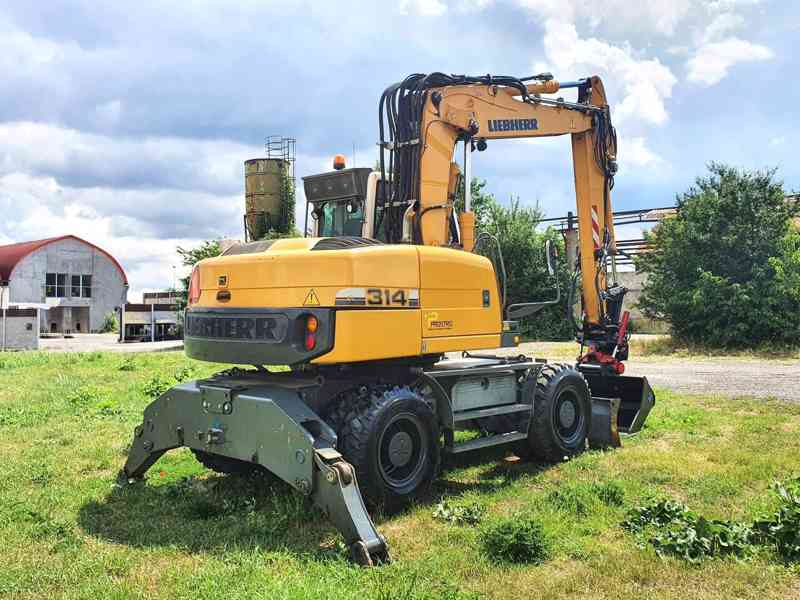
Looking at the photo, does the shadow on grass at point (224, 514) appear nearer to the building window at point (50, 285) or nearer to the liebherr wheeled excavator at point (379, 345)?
the liebherr wheeled excavator at point (379, 345)

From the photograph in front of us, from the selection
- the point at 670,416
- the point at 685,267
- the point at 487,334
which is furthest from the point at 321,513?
the point at 685,267

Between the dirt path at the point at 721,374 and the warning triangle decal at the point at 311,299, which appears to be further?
the dirt path at the point at 721,374

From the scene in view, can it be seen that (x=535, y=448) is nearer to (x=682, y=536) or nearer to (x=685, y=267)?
(x=682, y=536)

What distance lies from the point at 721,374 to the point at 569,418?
32.8ft

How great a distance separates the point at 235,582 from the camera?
4.86 metres

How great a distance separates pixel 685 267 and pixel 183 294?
24.5m

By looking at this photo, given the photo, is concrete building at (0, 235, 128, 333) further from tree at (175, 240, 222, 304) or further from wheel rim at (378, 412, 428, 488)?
wheel rim at (378, 412, 428, 488)

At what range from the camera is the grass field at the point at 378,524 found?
4891 millimetres

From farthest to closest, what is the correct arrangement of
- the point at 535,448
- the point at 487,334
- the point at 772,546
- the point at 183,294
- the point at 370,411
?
the point at 183,294
the point at 535,448
the point at 487,334
the point at 370,411
the point at 772,546

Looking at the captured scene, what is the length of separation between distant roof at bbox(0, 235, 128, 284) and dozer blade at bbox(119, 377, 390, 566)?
49750 millimetres

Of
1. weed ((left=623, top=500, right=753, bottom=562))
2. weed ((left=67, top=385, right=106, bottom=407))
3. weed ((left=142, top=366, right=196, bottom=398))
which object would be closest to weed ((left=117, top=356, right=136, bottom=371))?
weed ((left=142, top=366, right=196, bottom=398))

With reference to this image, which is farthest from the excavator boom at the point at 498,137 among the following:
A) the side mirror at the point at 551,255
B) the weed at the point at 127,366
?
the weed at the point at 127,366

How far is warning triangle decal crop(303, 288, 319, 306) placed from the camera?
650cm

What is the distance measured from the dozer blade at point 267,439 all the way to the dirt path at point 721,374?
32.9ft
